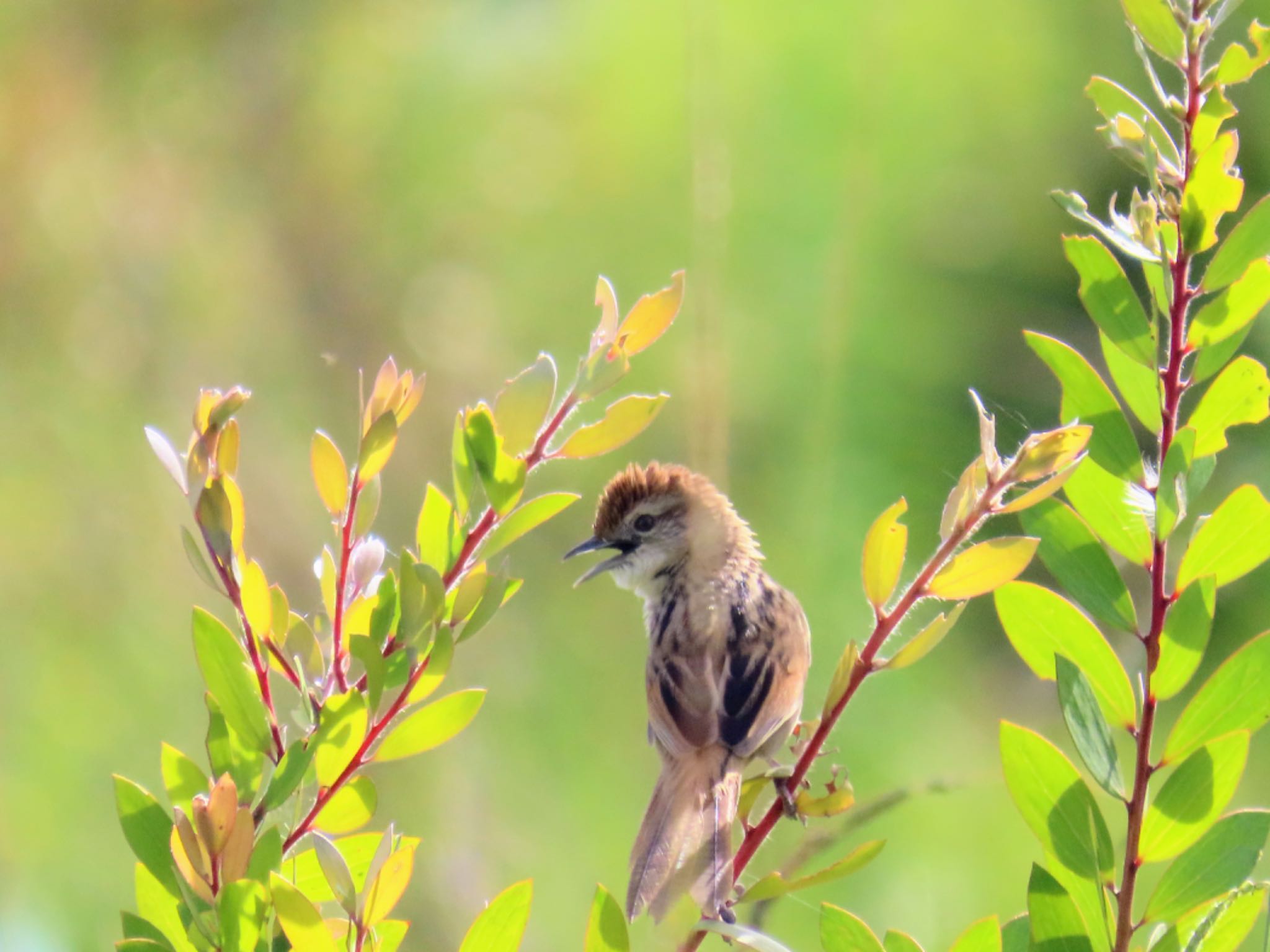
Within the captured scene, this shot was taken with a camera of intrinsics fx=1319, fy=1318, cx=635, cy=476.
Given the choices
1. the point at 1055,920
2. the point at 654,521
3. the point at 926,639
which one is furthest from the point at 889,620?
the point at 654,521

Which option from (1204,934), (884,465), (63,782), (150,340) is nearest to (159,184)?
(150,340)

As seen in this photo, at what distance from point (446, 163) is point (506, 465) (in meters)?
4.91

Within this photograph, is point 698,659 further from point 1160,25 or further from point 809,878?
point 1160,25

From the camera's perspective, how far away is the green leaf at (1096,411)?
112 centimetres

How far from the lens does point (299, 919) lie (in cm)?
89

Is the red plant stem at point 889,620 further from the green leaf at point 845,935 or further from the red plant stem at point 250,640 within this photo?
the red plant stem at point 250,640

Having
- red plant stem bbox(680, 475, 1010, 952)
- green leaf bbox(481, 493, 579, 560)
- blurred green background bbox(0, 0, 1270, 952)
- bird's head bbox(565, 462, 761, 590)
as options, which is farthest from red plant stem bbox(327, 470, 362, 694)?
bird's head bbox(565, 462, 761, 590)

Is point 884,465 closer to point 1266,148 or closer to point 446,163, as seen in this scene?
point 1266,148

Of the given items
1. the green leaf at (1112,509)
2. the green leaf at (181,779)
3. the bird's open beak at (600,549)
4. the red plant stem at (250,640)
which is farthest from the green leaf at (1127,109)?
the bird's open beak at (600,549)

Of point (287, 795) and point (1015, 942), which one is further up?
point (287, 795)

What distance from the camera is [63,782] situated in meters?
3.99

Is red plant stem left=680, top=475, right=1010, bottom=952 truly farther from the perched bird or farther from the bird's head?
the bird's head

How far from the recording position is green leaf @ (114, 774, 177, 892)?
100 centimetres

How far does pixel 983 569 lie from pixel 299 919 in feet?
1.88
